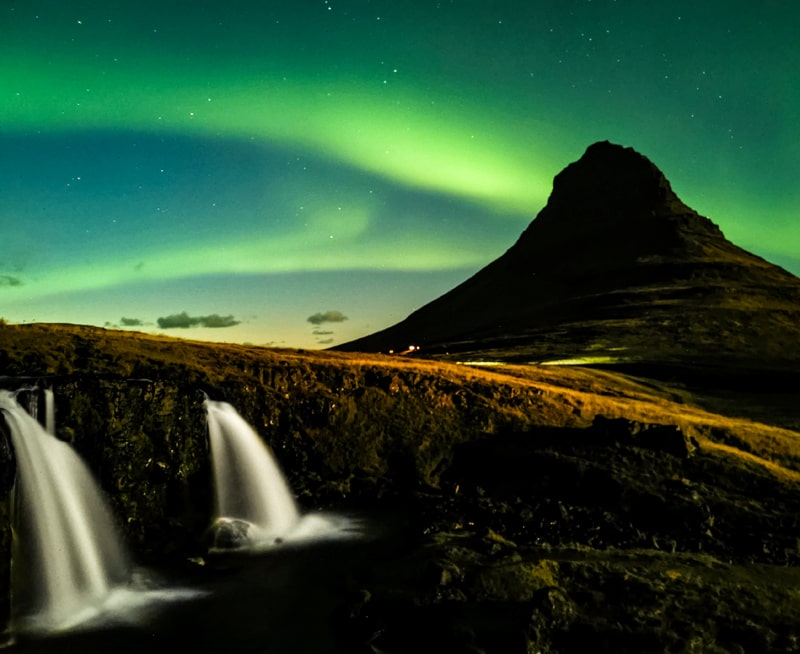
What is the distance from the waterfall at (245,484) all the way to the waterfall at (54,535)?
459 centimetres

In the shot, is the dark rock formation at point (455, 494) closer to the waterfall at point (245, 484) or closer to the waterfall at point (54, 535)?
the waterfall at point (245, 484)

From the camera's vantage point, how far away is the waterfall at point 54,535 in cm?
1684

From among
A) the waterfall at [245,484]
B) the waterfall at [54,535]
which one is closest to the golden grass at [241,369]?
the waterfall at [245,484]

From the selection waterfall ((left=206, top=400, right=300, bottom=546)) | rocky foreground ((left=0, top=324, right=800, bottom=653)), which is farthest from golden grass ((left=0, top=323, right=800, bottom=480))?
waterfall ((left=206, top=400, right=300, bottom=546))

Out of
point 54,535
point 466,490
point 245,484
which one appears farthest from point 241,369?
point 54,535

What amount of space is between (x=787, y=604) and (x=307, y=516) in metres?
17.0

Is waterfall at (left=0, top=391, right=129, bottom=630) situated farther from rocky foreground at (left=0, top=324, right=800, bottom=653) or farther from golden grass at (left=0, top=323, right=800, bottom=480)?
golden grass at (left=0, top=323, right=800, bottom=480)

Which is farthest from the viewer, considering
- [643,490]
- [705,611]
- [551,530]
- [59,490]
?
[643,490]

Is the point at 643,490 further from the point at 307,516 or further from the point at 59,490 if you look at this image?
the point at 59,490

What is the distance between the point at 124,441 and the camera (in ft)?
73.7

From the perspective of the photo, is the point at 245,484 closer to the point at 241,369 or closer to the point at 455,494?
the point at 241,369

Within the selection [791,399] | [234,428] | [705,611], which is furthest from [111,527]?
[791,399]

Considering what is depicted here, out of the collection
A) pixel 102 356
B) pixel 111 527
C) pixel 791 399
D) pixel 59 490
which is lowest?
pixel 791 399

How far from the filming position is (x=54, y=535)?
18.2 metres
